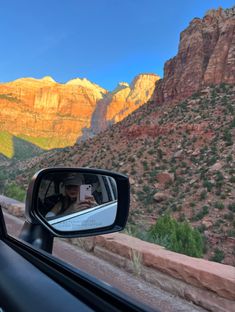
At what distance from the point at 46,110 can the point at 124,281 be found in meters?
132

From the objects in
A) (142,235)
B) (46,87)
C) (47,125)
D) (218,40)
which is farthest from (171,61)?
(46,87)

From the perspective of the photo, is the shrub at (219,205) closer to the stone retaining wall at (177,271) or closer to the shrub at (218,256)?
the shrub at (218,256)

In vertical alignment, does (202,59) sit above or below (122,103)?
below

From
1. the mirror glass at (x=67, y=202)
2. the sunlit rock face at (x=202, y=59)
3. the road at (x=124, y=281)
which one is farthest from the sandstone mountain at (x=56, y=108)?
the mirror glass at (x=67, y=202)

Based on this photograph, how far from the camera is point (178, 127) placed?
121 feet

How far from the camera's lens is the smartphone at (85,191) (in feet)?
6.89

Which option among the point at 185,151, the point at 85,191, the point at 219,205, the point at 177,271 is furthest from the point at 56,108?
the point at 85,191

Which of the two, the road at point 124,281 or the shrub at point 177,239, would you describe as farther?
the shrub at point 177,239

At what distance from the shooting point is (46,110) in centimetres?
13375

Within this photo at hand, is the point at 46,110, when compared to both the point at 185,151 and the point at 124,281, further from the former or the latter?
the point at 124,281

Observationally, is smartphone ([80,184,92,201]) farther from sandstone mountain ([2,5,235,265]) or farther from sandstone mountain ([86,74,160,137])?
sandstone mountain ([86,74,160,137])

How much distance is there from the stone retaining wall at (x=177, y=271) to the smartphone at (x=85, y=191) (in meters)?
2.32

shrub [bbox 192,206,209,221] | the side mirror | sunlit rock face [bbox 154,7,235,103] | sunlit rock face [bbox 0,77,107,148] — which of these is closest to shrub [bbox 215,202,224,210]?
shrub [bbox 192,206,209,221]

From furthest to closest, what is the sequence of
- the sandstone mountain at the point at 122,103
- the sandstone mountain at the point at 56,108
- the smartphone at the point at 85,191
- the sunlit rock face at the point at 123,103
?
the sunlit rock face at the point at 123,103, the sandstone mountain at the point at 122,103, the sandstone mountain at the point at 56,108, the smartphone at the point at 85,191
